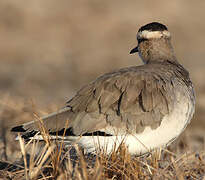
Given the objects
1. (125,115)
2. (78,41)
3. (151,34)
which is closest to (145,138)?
(125,115)

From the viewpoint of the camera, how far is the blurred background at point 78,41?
12.0 m

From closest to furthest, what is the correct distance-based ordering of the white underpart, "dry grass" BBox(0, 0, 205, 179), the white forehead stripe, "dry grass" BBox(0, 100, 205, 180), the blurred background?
"dry grass" BBox(0, 100, 205, 180)
the white underpart
the white forehead stripe
"dry grass" BBox(0, 0, 205, 179)
the blurred background

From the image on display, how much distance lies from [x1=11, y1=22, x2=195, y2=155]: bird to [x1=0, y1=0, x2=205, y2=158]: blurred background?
3.89 metres

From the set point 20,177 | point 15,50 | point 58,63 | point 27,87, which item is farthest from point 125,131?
point 15,50

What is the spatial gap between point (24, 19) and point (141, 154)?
14.0 meters

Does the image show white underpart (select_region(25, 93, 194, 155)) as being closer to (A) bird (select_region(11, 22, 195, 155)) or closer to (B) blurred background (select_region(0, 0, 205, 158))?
(A) bird (select_region(11, 22, 195, 155))

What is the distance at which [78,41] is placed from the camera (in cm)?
1697

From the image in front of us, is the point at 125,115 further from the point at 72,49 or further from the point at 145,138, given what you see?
the point at 72,49

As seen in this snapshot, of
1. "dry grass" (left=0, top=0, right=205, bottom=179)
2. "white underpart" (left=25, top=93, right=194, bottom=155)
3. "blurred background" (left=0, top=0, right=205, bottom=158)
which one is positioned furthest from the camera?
"blurred background" (left=0, top=0, right=205, bottom=158)

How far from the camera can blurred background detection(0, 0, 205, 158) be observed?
12.0 meters

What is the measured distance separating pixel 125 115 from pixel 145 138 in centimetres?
29

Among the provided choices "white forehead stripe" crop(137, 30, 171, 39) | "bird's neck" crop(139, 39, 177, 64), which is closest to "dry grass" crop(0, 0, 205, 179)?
"bird's neck" crop(139, 39, 177, 64)

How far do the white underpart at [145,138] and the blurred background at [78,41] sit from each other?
3916 mm

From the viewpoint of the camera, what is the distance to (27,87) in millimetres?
11078
